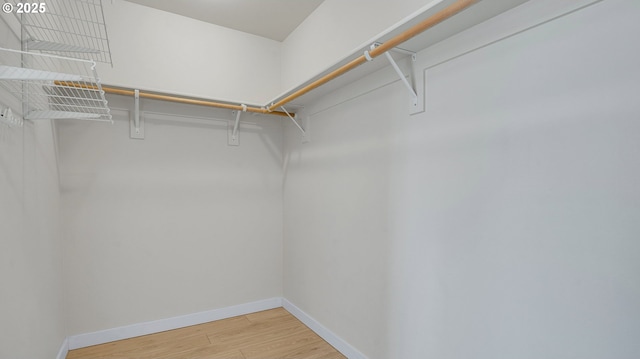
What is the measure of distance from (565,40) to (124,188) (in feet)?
8.96

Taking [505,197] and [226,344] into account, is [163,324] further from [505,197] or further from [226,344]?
[505,197]

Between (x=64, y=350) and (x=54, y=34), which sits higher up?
(x=54, y=34)

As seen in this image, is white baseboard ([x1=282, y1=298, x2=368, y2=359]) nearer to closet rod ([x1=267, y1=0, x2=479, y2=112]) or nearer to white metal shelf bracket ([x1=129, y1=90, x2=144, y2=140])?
closet rod ([x1=267, y1=0, x2=479, y2=112])

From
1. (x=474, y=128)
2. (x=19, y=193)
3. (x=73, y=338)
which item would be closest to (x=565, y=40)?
(x=474, y=128)

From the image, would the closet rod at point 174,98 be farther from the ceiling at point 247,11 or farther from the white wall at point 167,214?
the ceiling at point 247,11

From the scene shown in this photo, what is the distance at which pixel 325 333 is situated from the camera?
7.73 ft

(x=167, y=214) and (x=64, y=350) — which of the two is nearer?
(x=64, y=350)

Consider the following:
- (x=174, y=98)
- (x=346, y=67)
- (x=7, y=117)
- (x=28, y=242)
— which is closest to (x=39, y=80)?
(x=7, y=117)

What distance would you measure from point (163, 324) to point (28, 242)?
1326 mm

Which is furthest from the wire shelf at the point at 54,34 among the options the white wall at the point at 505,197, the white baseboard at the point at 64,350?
the white baseboard at the point at 64,350

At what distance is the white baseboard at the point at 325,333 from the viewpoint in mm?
2082

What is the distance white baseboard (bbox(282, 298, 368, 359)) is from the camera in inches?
82.0

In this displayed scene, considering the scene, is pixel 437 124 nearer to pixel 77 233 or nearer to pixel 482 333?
pixel 482 333

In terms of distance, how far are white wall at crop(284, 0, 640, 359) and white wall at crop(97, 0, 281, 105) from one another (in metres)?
1.23
